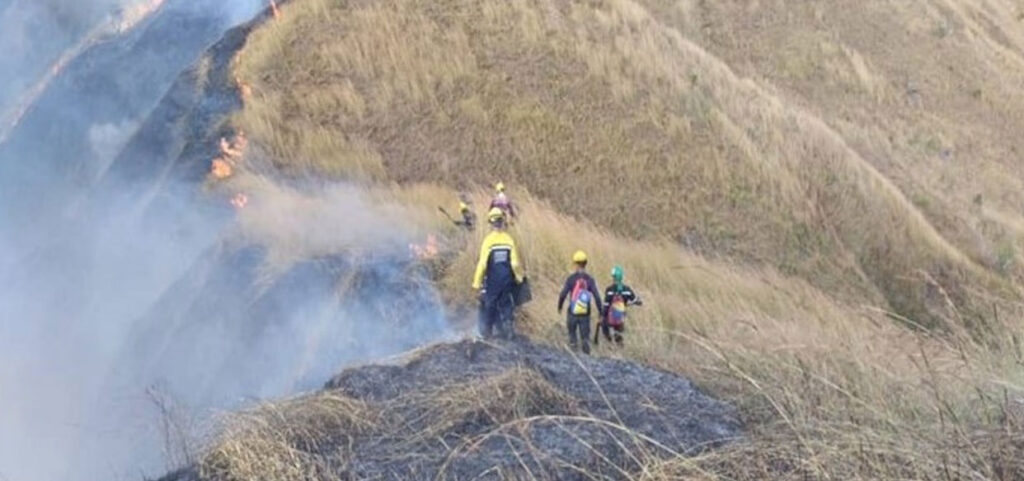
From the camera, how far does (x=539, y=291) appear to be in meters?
14.6

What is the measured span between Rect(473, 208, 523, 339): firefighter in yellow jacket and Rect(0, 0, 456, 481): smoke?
1662 mm

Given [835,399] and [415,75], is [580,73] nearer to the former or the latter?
[415,75]

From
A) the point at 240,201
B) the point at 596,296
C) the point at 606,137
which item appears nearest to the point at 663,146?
the point at 606,137

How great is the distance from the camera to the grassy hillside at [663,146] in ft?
54.2

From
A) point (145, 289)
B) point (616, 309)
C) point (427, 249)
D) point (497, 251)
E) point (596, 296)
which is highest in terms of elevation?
point (497, 251)

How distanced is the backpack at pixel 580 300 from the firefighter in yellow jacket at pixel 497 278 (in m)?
0.59

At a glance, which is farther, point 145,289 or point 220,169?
point 220,169

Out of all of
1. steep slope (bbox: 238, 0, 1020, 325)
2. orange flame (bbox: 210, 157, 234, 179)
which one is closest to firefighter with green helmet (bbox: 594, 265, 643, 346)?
steep slope (bbox: 238, 0, 1020, 325)

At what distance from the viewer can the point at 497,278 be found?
464 inches

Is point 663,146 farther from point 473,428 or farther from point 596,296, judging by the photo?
point 473,428

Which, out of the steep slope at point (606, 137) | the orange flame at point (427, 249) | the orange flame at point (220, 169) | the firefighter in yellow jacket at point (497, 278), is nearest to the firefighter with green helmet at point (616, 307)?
the firefighter in yellow jacket at point (497, 278)

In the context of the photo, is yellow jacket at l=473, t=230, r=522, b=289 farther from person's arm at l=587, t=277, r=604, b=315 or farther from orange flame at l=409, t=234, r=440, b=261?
orange flame at l=409, t=234, r=440, b=261

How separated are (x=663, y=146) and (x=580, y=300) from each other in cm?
835

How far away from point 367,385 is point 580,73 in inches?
571
